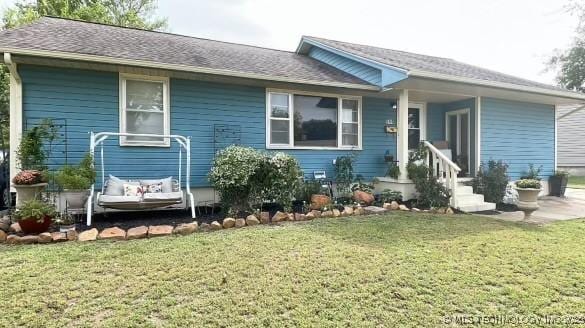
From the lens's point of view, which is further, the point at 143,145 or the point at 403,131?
the point at 403,131

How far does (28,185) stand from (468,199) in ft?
27.0

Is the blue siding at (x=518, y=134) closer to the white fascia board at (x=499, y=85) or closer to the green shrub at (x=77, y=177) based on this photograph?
the white fascia board at (x=499, y=85)

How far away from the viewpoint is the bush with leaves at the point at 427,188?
23.7 feet

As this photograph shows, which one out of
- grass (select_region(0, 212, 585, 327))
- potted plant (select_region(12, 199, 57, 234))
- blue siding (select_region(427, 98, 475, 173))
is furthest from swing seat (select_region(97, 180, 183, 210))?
blue siding (select_region(427, 98, 475, 173))

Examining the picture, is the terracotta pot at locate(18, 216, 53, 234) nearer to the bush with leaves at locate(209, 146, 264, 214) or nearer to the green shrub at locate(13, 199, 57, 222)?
the green shrub at locate(13, 199, 57, 222)

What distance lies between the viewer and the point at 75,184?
5.07m

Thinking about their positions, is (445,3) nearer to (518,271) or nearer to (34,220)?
(518,271)

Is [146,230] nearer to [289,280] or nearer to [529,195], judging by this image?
[289,280]

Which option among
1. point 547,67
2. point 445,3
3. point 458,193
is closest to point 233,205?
point 458,193

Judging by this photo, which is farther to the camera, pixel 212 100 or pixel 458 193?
pixel 458 193

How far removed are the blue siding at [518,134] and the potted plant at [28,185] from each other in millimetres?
9630

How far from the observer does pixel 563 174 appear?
32.2ft

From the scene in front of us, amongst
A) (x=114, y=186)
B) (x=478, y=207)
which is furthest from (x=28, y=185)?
(x=478, y=207)

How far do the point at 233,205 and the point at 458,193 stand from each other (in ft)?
16.6
